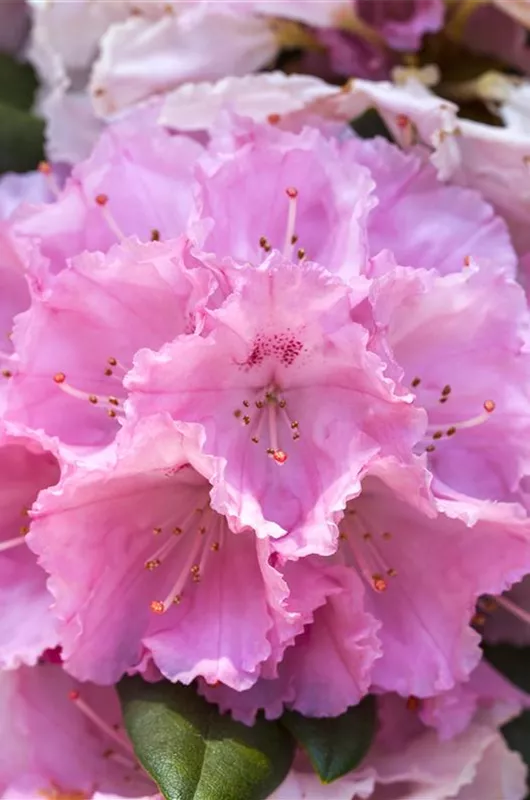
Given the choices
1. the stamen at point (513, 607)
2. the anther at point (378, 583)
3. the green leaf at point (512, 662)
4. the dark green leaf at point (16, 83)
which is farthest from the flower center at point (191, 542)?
the dark green leaf at point (16, 83)

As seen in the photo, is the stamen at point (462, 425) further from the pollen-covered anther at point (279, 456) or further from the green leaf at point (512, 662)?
the green leaf at point (512, 662)

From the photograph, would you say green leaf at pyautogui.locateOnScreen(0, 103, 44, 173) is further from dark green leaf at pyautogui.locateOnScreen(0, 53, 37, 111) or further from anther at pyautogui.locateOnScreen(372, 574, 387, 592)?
anther at pyautogui.locateOnScreen(372, 574, 387, 592)

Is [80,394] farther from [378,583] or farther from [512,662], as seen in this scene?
[512,662]

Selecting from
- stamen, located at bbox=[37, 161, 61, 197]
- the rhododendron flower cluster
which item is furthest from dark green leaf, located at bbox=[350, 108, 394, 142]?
stamen, located at bbox=[37, 161, 61, 197]

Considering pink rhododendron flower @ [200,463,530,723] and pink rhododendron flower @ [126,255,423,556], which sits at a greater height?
pink rhododendron flower @ [126,255,423,556]

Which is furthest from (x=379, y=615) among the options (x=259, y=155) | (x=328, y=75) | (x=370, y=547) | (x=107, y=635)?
(x=328, y=75)

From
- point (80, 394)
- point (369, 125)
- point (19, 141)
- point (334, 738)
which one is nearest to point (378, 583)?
point (334, 738)
